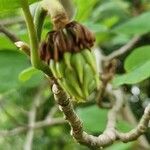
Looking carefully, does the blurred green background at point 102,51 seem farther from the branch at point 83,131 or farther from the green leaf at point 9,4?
the branch at point 83,131

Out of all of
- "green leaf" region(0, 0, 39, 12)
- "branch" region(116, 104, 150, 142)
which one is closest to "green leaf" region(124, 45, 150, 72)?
"branch" region(116, 104, 150, 142)

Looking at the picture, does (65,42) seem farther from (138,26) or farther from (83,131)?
(138,26)

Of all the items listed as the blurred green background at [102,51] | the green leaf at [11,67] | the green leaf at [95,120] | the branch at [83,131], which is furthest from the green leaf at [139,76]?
the green leaf at [95,120]

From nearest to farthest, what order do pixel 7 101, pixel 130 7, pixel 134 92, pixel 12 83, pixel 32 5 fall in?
pixel 32 5
pixel 12 83
pixel 134 92
pixel 130 7
pixel 7 101

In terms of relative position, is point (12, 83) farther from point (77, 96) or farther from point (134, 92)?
point (134, 92)

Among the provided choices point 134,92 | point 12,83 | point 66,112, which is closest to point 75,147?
point 134,92

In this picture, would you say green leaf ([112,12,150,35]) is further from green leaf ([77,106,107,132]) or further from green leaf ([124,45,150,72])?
green leaf ([77,106,107,132])
